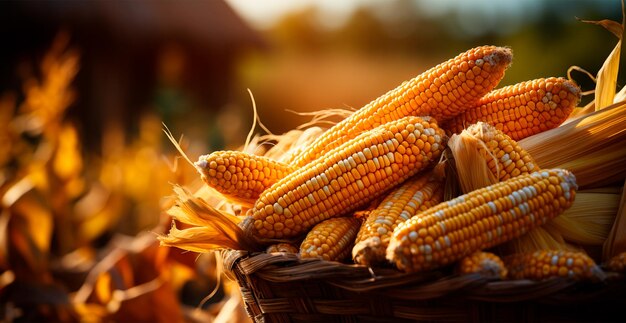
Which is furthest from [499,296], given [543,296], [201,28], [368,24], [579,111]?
[368,24]

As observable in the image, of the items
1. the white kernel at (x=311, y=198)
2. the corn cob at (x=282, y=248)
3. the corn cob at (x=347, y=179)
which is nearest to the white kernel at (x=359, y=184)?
the corn cob at (x=347, y=179)

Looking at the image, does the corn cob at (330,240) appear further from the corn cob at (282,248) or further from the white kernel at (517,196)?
the white kernel at (517,196)

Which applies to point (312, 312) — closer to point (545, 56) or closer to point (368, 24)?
point (545, 56)

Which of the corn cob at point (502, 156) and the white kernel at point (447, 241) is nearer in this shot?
the white kernel at point (447, 241)

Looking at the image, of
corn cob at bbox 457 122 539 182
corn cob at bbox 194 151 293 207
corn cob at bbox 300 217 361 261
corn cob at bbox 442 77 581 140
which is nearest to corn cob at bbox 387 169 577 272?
corn cob at bbox 457 122 539 182

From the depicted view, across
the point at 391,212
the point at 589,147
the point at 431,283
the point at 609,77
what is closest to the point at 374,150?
the point at 391,212

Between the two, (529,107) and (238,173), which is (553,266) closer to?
(529,107)
